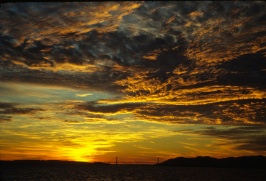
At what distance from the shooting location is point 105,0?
3.79 meters

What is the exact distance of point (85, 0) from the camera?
3617 mm

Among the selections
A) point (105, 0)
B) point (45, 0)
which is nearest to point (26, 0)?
point (45, 0)

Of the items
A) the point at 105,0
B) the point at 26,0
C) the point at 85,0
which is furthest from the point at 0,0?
the point at 105,0

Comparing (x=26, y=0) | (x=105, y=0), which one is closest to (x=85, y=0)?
(x=105, y=0)

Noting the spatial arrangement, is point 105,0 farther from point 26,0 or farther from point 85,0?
point 26,0

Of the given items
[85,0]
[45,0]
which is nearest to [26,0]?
[45,0]

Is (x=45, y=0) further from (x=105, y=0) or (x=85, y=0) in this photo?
(x=105, y=0)

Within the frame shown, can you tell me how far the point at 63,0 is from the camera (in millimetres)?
3707

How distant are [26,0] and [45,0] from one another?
25cm

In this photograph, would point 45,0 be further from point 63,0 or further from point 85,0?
point 85,0

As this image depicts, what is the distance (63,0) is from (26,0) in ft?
1.55

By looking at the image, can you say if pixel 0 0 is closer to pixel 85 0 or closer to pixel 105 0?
pixel 85 0

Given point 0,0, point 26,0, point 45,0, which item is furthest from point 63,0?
point 0,0

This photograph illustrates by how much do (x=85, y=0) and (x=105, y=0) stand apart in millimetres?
305
